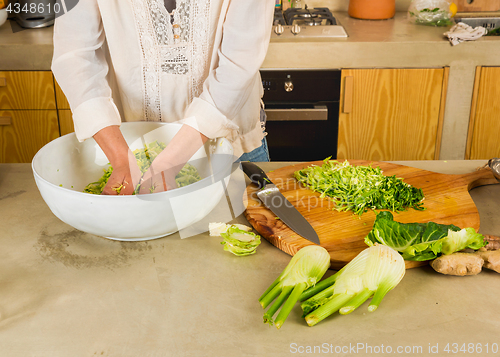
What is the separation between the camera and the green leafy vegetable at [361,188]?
0.97 metres

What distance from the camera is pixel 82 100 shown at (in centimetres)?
103

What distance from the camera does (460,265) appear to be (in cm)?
77

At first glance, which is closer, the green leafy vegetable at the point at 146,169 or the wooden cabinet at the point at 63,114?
the green leafy vegetable at the point at 146,169

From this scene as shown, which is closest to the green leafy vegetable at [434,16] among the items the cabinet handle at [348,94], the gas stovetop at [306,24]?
the gas stovetop at [306,24]

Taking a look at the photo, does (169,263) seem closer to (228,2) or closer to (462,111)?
(228,2)

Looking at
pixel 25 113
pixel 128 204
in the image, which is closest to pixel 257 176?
pixel 128 204

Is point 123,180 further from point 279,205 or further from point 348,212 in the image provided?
point 348,212

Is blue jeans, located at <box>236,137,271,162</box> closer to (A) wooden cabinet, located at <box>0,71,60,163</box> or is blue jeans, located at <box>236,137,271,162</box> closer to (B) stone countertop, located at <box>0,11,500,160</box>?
(B) stone countertop, located at <box>0,11,500,160</box>

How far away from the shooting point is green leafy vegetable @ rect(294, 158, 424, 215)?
38.1 inches

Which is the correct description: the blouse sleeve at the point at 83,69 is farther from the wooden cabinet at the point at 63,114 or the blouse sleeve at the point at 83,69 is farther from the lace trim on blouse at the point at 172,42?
the wooden cabinet at the point at 63,114

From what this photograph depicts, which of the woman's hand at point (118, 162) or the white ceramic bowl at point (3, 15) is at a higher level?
the white ceramic bowl at point (3, 15)

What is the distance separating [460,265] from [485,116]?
1.69 metres

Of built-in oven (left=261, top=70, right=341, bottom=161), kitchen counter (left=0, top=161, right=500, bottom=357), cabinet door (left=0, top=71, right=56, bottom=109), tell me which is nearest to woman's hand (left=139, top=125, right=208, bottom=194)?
kitchen counter (left=0, top=161, right=500, bottom=357)

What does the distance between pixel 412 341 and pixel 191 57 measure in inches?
32.3
